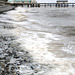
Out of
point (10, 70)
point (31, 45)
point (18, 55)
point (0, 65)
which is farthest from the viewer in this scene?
point (31, 45)

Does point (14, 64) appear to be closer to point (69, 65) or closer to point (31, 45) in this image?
point (69, 65)

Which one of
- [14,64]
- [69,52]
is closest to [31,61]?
[14,64]

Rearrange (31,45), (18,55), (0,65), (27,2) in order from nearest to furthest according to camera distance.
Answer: (0,65), (18,55), (31,45), (27,2)

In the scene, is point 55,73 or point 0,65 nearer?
point 55,73

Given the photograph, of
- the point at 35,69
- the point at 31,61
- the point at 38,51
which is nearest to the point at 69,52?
the point at 38,51

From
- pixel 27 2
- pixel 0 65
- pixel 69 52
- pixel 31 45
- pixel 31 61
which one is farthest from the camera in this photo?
pixel 27 2

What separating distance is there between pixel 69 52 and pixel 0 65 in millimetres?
2338

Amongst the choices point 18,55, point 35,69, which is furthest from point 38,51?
point 35,69

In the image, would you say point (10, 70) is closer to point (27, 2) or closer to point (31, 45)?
point (31, 45)

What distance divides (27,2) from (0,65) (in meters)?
85.1

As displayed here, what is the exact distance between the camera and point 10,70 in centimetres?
419

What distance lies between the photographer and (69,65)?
4.70 metres

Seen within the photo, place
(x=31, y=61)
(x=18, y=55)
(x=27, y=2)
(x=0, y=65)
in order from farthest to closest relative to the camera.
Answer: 1. (x=27, y=2)
2. (x=18, y=55)
3. (x=31, y=61)
4. (x=0, y=65)

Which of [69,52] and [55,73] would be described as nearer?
[55,73]
